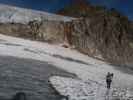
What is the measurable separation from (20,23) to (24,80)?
25438 millimetres

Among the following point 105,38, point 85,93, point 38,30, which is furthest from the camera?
point 105,38

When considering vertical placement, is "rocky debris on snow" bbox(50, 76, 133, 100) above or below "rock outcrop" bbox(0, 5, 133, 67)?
below

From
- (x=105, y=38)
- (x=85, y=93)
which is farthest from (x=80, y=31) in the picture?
(x=85, y=93)

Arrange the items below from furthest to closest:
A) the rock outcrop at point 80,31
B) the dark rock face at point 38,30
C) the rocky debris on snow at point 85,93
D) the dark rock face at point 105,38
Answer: the dark rock face at point 105,38 → the rock outcrop at point 80,31 → the dark rock face at point 38,30 → the rocky debris on snow at point 85,93

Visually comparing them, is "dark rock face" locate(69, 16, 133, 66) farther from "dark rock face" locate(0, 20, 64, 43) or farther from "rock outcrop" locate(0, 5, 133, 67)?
"dark rock face" locate(0, 20, 64, 43)

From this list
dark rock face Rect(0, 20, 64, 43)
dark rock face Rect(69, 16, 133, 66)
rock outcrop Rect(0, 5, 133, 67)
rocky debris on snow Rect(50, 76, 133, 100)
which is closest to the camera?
rocky debris on snow Rect(50, 76, 133, 100)

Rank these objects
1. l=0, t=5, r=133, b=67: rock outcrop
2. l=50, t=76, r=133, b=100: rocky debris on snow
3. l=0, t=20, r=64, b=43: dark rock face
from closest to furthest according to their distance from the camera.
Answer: l=50, t=76, r=133, b=100: rocky debris on snow < l=0, t=20, r=64, b=43: dark rock face < l=0, t=5, r=133, b=67: rock outcrop

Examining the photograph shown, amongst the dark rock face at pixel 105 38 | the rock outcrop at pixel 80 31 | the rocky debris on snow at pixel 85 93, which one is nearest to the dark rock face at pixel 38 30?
the rock outcrop at pixel 80 31

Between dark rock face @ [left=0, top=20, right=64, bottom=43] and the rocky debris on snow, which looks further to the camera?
dark rock face @ [left=0, top=20, right=64, bottom=43]

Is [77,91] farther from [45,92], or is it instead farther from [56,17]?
[56,17]

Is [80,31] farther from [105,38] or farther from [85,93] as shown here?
[85,93]

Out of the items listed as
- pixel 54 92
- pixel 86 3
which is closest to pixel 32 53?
pixel 54 92

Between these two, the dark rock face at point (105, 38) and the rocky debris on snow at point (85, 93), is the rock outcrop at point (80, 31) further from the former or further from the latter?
the rocky debris on snow at point (85, 93)

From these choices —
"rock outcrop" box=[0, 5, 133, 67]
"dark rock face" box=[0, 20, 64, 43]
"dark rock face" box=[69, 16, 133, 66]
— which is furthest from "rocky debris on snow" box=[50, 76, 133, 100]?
"dark rock face" box=[69, 16, 133, 66]
